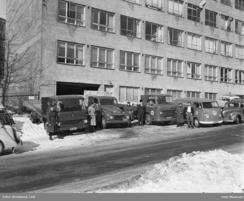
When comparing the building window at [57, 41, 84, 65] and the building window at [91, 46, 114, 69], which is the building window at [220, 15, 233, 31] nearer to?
the building window at [91, 46, 114, 69]

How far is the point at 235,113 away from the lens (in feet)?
59.0

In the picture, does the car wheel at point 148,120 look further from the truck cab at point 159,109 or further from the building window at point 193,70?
the building window at point 193,70

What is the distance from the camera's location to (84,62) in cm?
2362

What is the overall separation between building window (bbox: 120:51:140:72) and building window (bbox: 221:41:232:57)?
16485 millimetres

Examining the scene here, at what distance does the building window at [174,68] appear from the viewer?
99.6 ft

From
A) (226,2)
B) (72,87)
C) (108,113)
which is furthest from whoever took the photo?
(226,2)

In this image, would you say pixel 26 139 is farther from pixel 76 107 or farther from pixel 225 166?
pixel 225 166

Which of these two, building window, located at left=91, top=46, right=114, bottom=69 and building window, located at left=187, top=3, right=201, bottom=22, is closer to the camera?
building window, located at left=91, top=46, right=114, bottom=69

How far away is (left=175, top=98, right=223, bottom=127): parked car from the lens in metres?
16.5

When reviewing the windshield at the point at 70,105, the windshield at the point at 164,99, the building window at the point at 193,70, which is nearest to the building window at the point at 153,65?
the building window at the point at 193,70

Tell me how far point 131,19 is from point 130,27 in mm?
944

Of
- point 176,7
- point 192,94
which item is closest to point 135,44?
point 176,7

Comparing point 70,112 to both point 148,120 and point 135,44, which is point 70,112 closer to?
point 148,120

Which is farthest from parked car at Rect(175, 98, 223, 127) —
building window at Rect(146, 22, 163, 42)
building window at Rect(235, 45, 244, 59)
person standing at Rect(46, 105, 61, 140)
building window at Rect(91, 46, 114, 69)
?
building window at Rect(235, 45, 244, 59)
